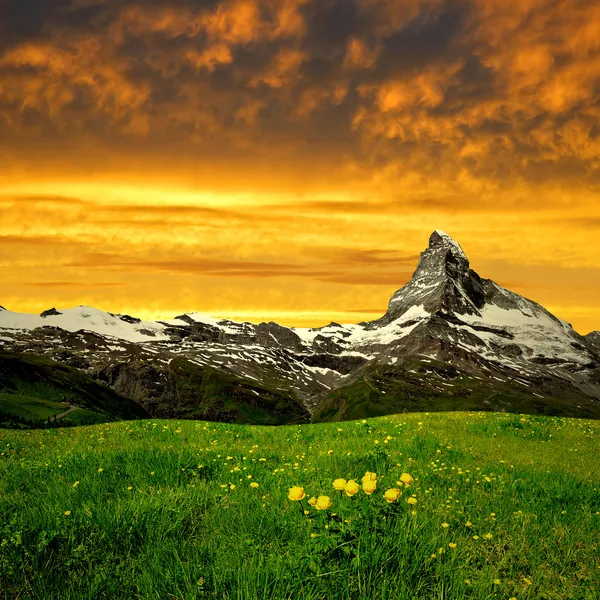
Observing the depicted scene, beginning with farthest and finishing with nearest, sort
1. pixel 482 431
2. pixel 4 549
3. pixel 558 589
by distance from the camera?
pixel 482 431 → pixel 558 589 → pixel 4 549

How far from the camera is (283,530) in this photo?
6.36 metres

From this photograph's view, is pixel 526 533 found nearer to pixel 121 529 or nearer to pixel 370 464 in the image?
pixel 370 464

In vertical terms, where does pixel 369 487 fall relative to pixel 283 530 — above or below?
above

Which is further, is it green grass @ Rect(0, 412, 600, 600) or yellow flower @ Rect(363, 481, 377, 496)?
yellow flower @ Rect(363, 481, 377, 496)

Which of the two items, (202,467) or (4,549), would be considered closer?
(4,549)

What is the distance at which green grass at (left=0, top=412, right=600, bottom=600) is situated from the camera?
5004mm

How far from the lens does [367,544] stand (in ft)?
17.2

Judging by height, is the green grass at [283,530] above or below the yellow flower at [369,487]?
below

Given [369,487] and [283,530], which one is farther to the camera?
[283,530]

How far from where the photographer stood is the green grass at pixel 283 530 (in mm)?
5004

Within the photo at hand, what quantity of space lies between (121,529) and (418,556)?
3.77 meters

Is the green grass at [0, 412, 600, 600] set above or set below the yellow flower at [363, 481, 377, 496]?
below

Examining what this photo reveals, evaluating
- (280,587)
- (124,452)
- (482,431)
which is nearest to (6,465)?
(124,452)

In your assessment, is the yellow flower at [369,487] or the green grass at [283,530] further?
the yellow flower at [369,487]
